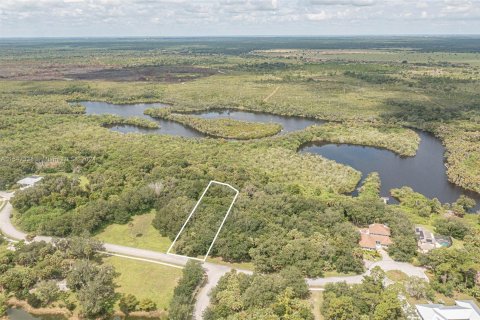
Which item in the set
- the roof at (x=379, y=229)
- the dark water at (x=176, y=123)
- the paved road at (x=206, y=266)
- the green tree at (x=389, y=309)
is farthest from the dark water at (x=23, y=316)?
the dark water at (x=176, y=123)

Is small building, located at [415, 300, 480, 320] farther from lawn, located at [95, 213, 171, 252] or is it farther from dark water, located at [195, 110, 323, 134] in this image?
dark water, located at [195, 110, 323, 134]

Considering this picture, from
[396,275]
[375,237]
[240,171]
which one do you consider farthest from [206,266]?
[240,171]

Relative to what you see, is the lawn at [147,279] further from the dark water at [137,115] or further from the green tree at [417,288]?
the dark water at [137,115]

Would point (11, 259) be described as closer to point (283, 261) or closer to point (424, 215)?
point (283, 261)

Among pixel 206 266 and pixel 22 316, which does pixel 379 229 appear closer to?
pixel 206 266

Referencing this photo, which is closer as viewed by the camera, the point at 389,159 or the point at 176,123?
the point at 389,159

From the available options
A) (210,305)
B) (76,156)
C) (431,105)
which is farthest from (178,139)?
(431,105)
